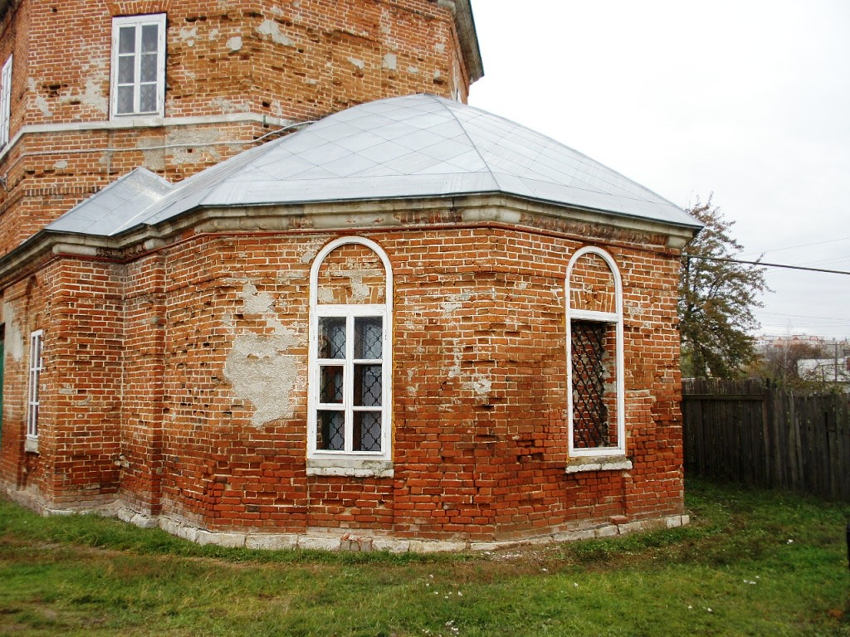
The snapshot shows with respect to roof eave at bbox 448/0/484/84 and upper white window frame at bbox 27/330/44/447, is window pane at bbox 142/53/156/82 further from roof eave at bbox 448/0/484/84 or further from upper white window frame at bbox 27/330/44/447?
roof eave at bbox 448/0/484/84

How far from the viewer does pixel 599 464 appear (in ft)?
25.8

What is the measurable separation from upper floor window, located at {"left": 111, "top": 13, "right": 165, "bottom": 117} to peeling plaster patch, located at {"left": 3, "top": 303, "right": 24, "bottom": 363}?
11.9 ft

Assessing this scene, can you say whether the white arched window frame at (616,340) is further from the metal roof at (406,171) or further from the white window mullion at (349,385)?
the white window mullion at (349,385)

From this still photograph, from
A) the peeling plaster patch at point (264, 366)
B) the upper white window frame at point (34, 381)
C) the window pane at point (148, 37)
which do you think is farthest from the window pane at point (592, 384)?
the window pane at point (148, 37)

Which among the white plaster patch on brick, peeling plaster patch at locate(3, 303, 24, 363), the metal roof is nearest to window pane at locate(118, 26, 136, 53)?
the white plaster patch on brick

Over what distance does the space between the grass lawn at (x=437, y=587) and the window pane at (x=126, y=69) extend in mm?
7530

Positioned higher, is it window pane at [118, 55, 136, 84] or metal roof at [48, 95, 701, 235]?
window pane at [118, 55, 136, 84]

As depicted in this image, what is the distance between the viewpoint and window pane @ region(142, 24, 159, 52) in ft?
40.2

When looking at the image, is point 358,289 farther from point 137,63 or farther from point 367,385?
point 137,63

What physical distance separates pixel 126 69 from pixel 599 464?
9973 millimetres

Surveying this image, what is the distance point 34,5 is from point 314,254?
8.74m

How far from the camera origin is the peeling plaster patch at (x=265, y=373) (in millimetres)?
7602

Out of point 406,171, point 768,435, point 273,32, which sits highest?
point 273,32

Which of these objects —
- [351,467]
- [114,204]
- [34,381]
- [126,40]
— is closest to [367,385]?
[351,467]
